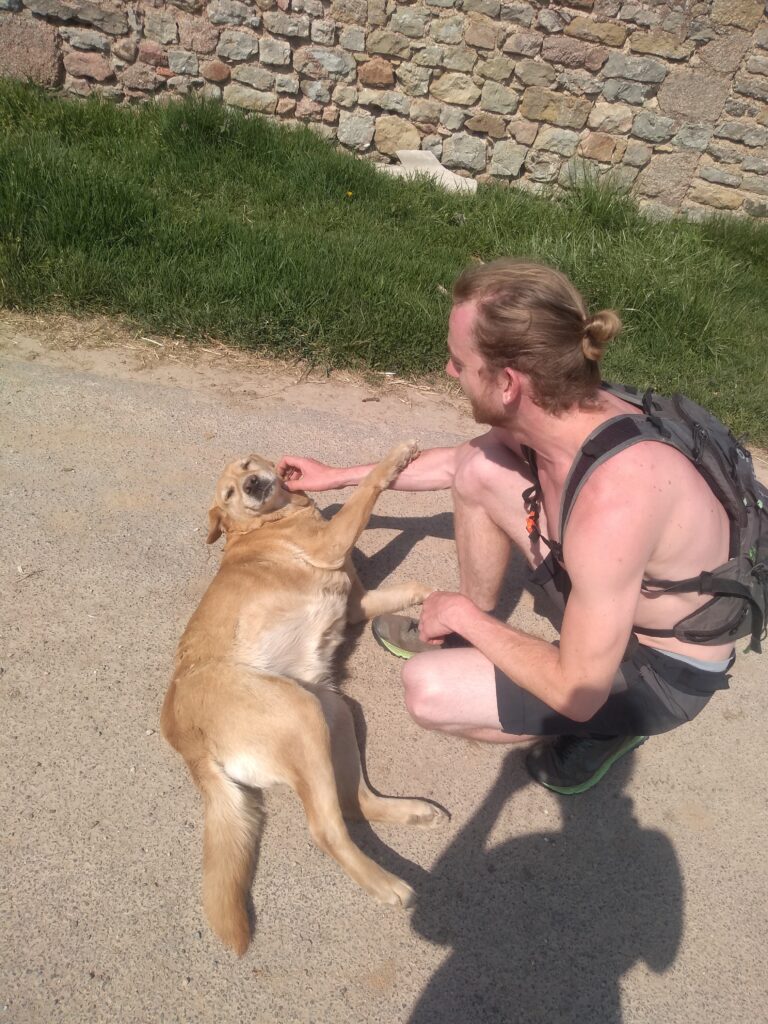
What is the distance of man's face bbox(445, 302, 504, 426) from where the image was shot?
2129 mm

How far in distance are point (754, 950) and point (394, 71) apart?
758 centimetres

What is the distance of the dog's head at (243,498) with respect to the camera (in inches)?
128

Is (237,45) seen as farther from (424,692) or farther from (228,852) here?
(228,852)

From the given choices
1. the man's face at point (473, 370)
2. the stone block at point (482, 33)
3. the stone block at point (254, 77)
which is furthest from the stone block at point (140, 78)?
the man's face at point (473, 370)

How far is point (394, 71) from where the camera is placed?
6.93 meters

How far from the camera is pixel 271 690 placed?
7.97 feet

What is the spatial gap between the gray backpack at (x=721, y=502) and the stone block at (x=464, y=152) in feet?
19.8

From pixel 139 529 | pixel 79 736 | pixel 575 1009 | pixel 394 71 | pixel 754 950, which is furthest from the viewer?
pixel 394 71

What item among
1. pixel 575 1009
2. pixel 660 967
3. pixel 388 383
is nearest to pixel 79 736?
pixel 575 1009

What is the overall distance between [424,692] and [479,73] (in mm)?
6696

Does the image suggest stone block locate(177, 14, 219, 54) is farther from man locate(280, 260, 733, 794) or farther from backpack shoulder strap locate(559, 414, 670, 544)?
backpack shoulder strap locate(559, 414, 670, 544)

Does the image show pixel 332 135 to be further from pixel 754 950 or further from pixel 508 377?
pixel 754 950

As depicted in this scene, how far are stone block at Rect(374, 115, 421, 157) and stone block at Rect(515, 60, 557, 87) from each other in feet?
3.71

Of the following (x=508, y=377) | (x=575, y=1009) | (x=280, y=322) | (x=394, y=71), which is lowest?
(x=575, y=1009)
